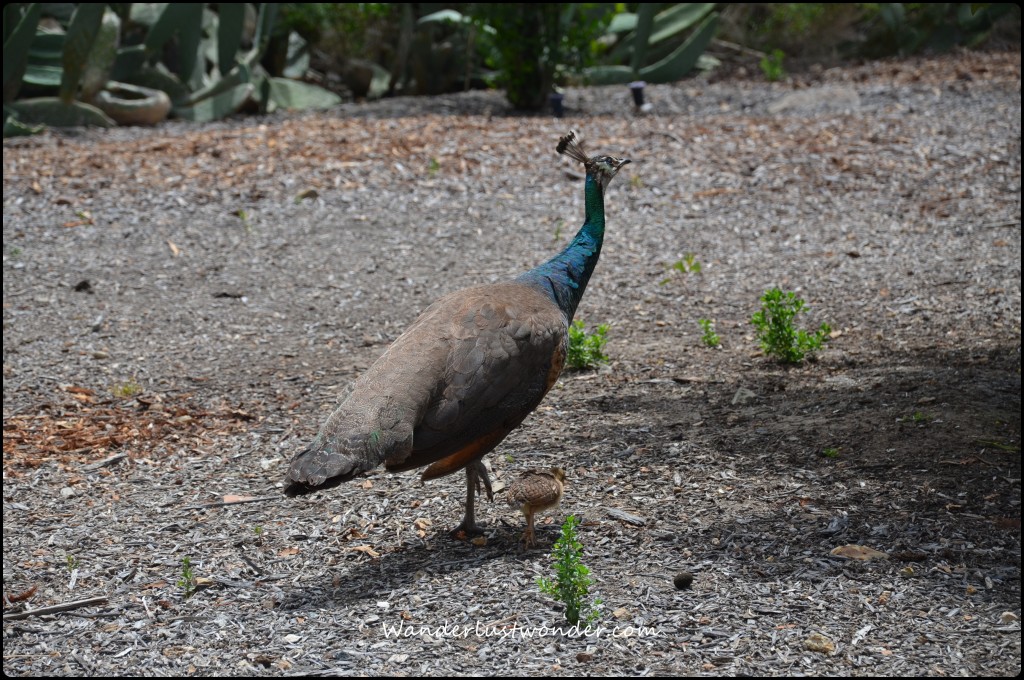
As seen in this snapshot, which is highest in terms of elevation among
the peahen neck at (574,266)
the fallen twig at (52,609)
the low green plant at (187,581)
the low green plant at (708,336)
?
the peahen neck at (574,266)

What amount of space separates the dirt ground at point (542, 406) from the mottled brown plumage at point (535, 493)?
24cm

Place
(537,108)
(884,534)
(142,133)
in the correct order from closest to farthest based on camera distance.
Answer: (884,534)
(142,133)
(537,108)

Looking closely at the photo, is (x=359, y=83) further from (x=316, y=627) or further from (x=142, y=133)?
(x=316, y=627)

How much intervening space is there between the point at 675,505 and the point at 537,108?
849cm

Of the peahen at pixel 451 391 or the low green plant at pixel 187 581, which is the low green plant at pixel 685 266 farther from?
the low green plant at pixel 187 581

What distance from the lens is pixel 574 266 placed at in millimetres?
4914

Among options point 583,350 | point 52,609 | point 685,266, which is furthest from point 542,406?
point 685,266

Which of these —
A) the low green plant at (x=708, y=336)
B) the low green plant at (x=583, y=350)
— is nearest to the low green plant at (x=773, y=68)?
the low green plant at (x=708, y=336)

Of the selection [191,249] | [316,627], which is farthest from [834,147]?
[316,627]

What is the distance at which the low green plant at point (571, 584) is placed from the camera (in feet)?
11.4

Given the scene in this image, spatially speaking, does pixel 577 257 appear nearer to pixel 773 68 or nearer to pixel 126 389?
pixel 126 389

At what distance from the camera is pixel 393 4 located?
1436 cm

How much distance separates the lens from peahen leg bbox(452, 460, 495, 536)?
4250 mm

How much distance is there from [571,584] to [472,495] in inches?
35.5
